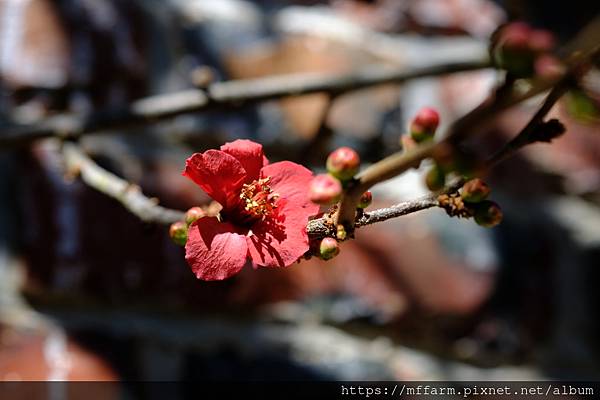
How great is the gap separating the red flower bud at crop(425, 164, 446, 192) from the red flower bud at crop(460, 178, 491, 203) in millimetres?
19

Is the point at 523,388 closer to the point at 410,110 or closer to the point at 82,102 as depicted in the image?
the point at 410,110

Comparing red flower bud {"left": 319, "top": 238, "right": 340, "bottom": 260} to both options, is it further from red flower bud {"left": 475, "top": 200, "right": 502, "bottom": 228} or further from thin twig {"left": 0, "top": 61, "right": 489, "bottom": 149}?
thin twig {"left": 0, "top": 61, "right": 489, "bottom": 149}

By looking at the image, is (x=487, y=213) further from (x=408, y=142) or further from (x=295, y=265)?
(x=295, y=265)

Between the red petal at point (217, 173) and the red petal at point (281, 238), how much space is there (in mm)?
23

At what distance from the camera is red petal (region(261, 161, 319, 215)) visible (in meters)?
0.31

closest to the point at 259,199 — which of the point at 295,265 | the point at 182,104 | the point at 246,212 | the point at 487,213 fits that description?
the point at 246,212

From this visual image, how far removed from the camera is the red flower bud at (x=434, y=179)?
25 cm

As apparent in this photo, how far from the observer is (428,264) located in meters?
0.68

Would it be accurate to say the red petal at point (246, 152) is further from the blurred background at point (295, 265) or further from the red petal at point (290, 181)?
the blurred background at point (295, 265)

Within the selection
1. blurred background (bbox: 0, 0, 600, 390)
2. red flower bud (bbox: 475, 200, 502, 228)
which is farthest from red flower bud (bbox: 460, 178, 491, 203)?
blurred background (bbox: 0, 0, 600, 390)

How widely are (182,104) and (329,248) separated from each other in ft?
0.92

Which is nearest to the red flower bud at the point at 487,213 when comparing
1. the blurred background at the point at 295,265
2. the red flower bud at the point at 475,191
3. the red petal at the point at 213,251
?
the red flower bud at the point at 475,191

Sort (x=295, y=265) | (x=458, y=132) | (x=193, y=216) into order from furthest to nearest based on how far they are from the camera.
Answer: (x=295, y=265)
(x=193, y=216)
(x=458, y=132)

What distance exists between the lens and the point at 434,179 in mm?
254
